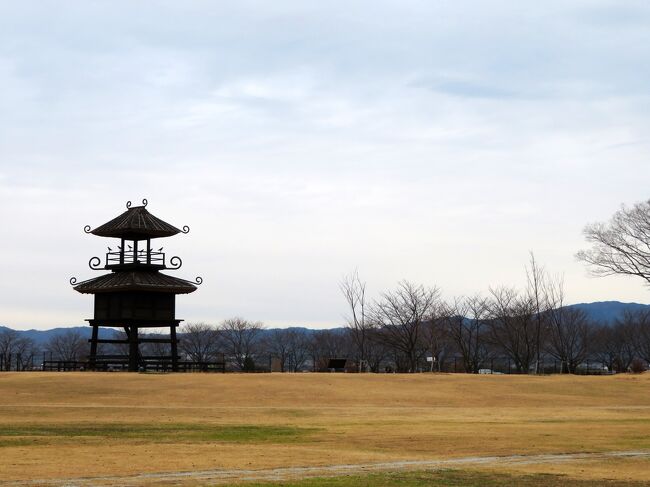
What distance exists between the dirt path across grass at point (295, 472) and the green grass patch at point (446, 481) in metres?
0.80

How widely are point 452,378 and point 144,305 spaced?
19.1 m

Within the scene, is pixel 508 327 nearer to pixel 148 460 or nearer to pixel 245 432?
pixel 245 432

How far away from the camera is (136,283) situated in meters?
60.1

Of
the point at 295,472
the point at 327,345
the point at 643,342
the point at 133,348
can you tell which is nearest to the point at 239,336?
the point at 327,345

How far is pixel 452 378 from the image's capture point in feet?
180

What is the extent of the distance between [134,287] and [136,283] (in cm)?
39

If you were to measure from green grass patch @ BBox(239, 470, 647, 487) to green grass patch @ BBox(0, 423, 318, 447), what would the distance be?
29.5 feet

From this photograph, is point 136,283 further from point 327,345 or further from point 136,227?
point 327,345

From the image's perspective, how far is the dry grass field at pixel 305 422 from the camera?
23375 mm

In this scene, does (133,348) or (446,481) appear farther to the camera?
(133,348)

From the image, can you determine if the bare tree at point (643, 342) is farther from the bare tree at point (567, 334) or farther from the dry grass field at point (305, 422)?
the dry grass field at point (305, 422)

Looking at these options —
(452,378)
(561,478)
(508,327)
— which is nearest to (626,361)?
(508,327)

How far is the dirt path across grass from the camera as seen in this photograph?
1912cm

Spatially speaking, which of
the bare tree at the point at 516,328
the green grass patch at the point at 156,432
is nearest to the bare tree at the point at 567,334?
the bare tree at the point at 516,328
